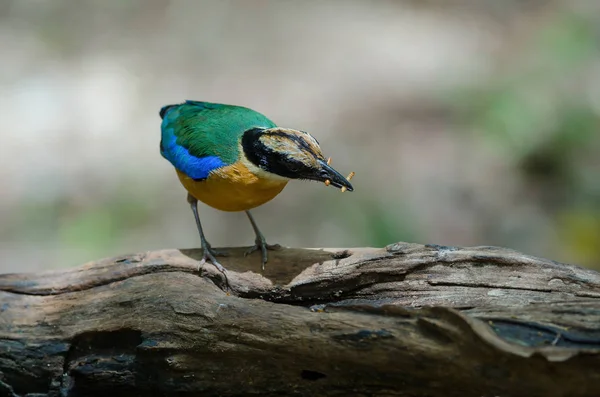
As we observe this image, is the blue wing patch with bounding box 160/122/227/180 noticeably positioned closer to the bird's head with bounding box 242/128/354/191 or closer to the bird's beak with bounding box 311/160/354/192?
the bird's head with bounding box 242/128/354/191

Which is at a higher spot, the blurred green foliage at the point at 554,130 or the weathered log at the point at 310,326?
the blurred green foliage at the point at 554,130

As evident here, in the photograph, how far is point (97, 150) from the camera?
30.1ft

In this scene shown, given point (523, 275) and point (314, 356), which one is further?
point (523, 275)

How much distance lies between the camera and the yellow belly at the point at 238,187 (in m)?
4.05

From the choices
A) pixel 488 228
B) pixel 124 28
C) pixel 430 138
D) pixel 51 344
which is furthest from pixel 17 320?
pixel 124 28

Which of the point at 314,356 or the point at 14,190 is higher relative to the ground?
the point at 14,190

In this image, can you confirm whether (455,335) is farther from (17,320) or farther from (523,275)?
(17,320)

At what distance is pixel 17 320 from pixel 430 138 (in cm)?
649

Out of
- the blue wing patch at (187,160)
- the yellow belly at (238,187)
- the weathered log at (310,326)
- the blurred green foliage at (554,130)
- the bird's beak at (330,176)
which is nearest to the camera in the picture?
the weathered log at (310,326)

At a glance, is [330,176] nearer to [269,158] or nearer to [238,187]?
[269,158]

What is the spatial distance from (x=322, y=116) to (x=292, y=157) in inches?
227

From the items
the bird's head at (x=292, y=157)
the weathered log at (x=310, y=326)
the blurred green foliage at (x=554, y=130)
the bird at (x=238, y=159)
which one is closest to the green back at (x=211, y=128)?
the bird at (x=238, y=159)

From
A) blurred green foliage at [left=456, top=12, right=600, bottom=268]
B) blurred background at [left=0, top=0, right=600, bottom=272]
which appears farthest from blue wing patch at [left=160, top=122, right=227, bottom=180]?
blurred green foliage at [left=456, top=12, right=600, bottom=268]

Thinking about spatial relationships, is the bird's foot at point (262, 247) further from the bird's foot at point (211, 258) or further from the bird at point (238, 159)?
the bird's foot at point (211, 258)
